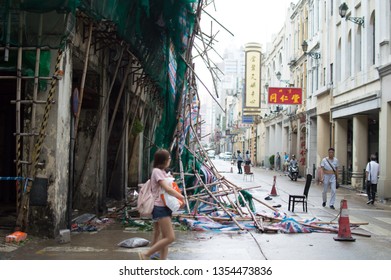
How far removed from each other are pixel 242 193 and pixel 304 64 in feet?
84.1

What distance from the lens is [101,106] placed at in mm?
11062

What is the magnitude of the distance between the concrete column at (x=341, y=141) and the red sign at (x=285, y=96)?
4.02 m

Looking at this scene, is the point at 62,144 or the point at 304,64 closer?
the point at 62,144

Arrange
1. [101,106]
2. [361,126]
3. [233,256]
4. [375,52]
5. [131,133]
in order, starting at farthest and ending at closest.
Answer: [361,126] → [375,52] → [131,133] → [101,106] → [233,256]

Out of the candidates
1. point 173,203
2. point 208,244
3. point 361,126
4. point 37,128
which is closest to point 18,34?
point 37,128

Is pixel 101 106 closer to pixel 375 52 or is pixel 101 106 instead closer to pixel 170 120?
pixel 170 120

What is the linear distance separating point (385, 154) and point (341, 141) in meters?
7.75

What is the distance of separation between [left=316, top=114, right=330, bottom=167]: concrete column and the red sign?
1.89 metres

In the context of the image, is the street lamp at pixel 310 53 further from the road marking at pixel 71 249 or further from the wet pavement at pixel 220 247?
the road marking at pixel 71 249

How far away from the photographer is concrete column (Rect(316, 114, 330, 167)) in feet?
95.4

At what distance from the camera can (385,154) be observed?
18203mm

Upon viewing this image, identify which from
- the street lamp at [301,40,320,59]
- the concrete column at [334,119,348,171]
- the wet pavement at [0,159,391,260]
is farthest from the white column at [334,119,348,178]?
the wet pavement at [0,159,391,260]

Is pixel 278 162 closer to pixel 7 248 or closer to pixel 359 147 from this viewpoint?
pixel 359 147
